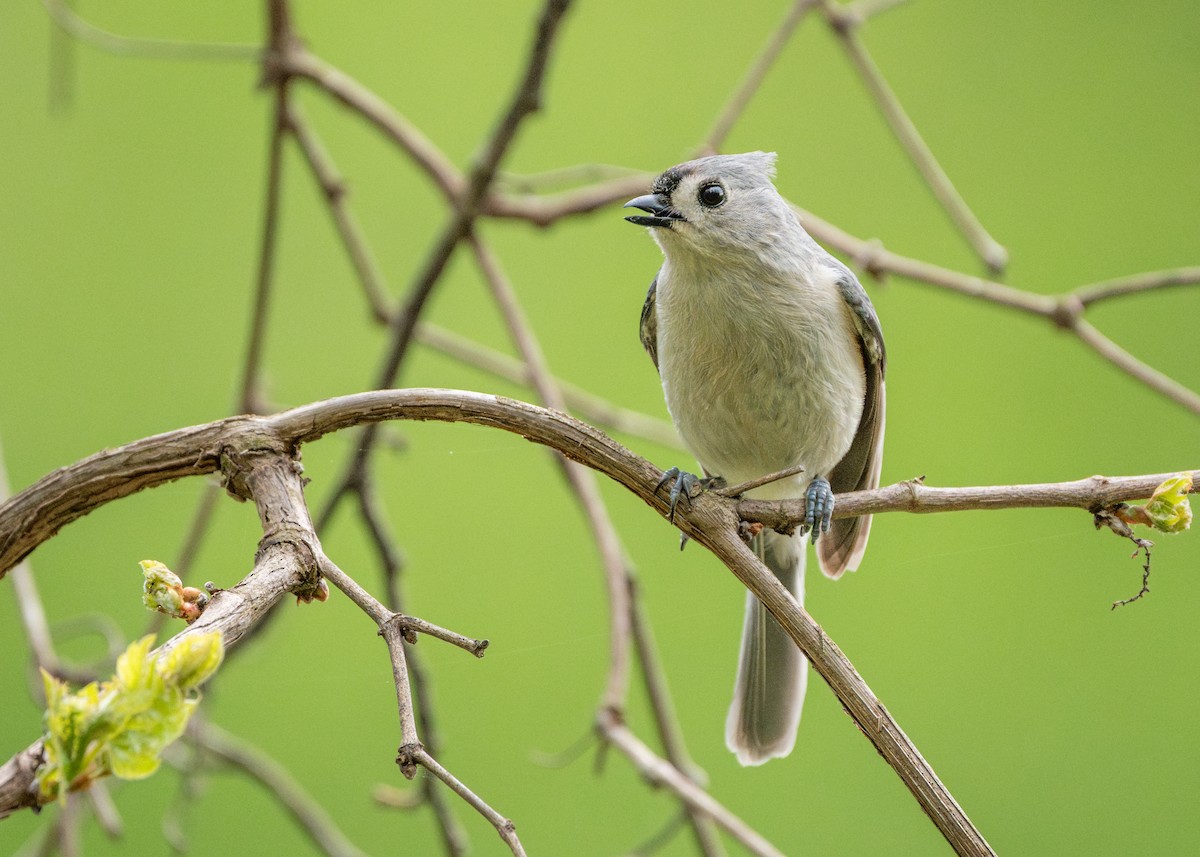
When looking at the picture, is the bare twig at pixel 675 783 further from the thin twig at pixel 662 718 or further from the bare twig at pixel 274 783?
the bare twig at pixel 274 783

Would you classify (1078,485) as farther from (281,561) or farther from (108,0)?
(108,0)

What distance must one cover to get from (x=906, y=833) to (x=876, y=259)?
4.24 ft

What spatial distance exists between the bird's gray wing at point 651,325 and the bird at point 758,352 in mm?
77

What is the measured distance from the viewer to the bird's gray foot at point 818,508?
107cm

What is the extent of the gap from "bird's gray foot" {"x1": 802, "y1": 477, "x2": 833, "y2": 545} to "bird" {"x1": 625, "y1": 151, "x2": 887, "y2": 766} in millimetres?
29

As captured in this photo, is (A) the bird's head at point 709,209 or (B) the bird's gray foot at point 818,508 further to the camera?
(A) the bird's head at point 709,209

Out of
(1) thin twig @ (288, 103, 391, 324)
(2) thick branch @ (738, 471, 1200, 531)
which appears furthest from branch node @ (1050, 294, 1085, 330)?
(1) thin twig @ (288, 103, 391, 324)

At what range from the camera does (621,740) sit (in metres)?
1.41

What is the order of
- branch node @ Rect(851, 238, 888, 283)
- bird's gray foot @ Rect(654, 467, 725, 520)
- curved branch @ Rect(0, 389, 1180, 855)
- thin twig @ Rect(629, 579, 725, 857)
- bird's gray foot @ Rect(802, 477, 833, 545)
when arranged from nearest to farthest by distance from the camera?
1. curved branch @ Rect(0, 389, 1180, 855)
2. bird's gray foot @ Rect(654, 467, 725, 520)
3. bird's gray foot @ Rect(802, 477, 833, 545)
4. thin twig @ Rect(629, 579, 725, 857)
5. branch node @ Rect(851, 238, 888, 283)

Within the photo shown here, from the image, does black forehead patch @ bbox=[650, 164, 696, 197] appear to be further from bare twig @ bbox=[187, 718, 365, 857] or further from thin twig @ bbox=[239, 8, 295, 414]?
bare twig @ bbox=[187, 718, 365, 857]

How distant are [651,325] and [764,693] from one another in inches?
21.9

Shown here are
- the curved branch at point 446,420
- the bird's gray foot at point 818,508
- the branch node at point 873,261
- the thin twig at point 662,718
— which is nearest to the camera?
the curved branch at point 446,420

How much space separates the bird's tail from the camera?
4.91ft

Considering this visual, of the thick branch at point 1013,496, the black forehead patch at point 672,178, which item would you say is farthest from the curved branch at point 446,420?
the black forehead patch at point 672,178
